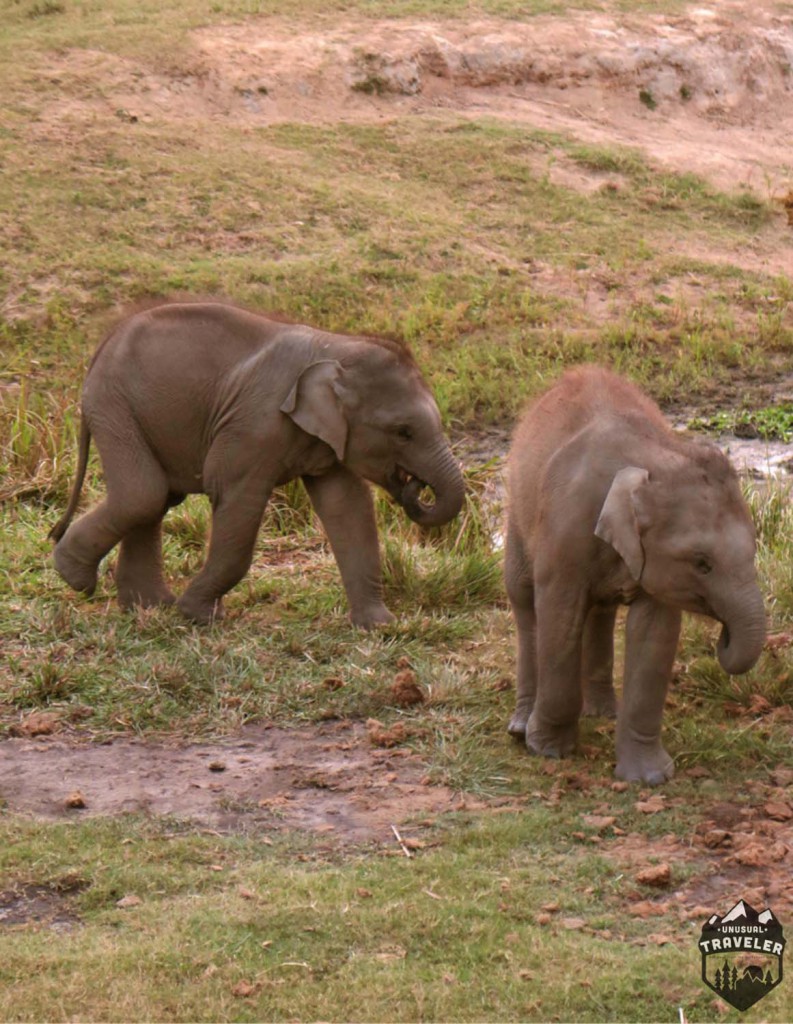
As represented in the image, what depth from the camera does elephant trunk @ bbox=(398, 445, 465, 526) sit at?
309 inches

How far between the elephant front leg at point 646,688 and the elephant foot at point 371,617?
206cm

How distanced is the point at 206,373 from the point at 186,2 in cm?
1116

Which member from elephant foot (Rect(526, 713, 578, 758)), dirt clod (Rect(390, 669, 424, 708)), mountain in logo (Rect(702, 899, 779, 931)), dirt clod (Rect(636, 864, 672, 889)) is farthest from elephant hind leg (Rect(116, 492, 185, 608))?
mountain in logo (Rect(702, 899, 779, 931))

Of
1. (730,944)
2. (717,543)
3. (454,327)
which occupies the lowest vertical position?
(454,327)

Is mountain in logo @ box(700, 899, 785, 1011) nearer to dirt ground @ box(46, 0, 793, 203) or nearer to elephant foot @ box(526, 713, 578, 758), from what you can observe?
elephant foot @ box(526, 713, 578, 758)

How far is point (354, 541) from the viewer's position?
26.4 ft

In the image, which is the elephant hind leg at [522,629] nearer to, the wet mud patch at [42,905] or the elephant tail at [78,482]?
the wet mud patch at [42,905]

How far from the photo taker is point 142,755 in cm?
666

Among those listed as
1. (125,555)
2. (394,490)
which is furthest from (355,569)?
(125,555)

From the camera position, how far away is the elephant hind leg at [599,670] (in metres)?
6.91

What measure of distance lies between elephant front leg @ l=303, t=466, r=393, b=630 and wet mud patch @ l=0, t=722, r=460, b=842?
3.91ft

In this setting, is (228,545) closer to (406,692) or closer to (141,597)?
(141,597)

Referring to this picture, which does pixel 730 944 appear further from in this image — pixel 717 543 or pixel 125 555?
pixel 125 555

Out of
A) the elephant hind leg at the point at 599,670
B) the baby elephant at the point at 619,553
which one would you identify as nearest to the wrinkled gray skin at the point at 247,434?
the baby elephant at the point at 619,553
